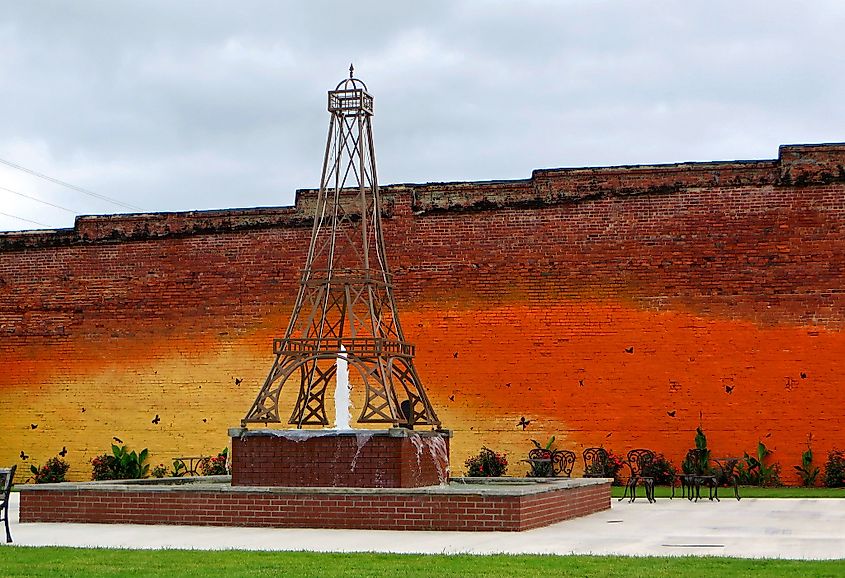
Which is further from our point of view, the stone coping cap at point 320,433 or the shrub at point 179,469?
the shrub at point 179,469

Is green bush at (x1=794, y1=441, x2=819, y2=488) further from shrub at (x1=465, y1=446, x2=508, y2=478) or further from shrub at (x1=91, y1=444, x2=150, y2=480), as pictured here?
shrub at (x1=91, y1=444, x2=150, y2=480)

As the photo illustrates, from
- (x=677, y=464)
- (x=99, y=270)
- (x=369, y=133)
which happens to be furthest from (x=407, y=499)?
(x=99, y=270)

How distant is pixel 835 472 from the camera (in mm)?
18953

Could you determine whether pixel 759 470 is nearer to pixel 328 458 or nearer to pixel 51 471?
pixel 328 458

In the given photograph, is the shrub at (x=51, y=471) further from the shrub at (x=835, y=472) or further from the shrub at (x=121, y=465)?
the shrub at (x=835, y=472)

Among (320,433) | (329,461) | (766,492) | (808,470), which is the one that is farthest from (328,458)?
(808,470)

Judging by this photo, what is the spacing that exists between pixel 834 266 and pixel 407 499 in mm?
10124

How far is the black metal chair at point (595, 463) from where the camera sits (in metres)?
19.6

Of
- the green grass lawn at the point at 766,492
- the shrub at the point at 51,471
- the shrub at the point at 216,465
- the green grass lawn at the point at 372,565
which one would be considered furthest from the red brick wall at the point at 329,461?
the shrub at the point at 51,471

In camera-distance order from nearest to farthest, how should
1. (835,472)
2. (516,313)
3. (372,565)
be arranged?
(372,565)
(835,472)
(516,313)

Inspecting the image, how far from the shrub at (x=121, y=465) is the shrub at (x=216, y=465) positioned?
1285mm

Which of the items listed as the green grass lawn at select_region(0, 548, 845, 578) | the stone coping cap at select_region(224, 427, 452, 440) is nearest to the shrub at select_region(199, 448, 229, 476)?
the stone coping cap at select_region(224, 427, 452, 440)

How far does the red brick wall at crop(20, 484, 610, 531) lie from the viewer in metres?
12.1

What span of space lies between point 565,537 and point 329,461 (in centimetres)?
337
